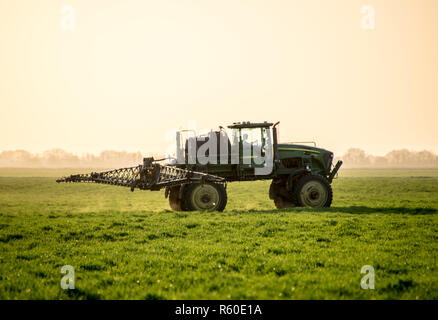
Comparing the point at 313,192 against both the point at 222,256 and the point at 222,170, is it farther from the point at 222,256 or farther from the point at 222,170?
the point at 222,256

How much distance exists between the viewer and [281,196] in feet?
63.5

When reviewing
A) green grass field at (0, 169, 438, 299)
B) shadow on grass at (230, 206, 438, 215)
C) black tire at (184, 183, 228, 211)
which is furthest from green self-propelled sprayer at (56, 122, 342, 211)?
green grass field at (0, 169, 438, 299)

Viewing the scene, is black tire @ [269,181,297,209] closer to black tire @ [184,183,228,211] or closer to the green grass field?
black tire @ [184,183,228,211]

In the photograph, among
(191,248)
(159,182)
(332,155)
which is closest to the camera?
(191,248)

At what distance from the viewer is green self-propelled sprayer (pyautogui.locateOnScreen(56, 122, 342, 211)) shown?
16.8 metres

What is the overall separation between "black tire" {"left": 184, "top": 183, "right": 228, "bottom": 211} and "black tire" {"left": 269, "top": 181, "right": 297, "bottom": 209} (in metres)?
3.74

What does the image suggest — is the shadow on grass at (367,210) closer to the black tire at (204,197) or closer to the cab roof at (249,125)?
the black tire at (204,197)

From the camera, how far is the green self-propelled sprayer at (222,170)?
55.3ft

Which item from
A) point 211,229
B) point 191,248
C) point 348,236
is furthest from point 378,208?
point 191,248

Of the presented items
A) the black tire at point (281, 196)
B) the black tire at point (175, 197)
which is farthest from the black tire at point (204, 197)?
the black tire at point (281, 196)

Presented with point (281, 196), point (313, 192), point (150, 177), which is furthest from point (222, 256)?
point (281, 196)

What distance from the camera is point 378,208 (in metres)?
→ 17.9
